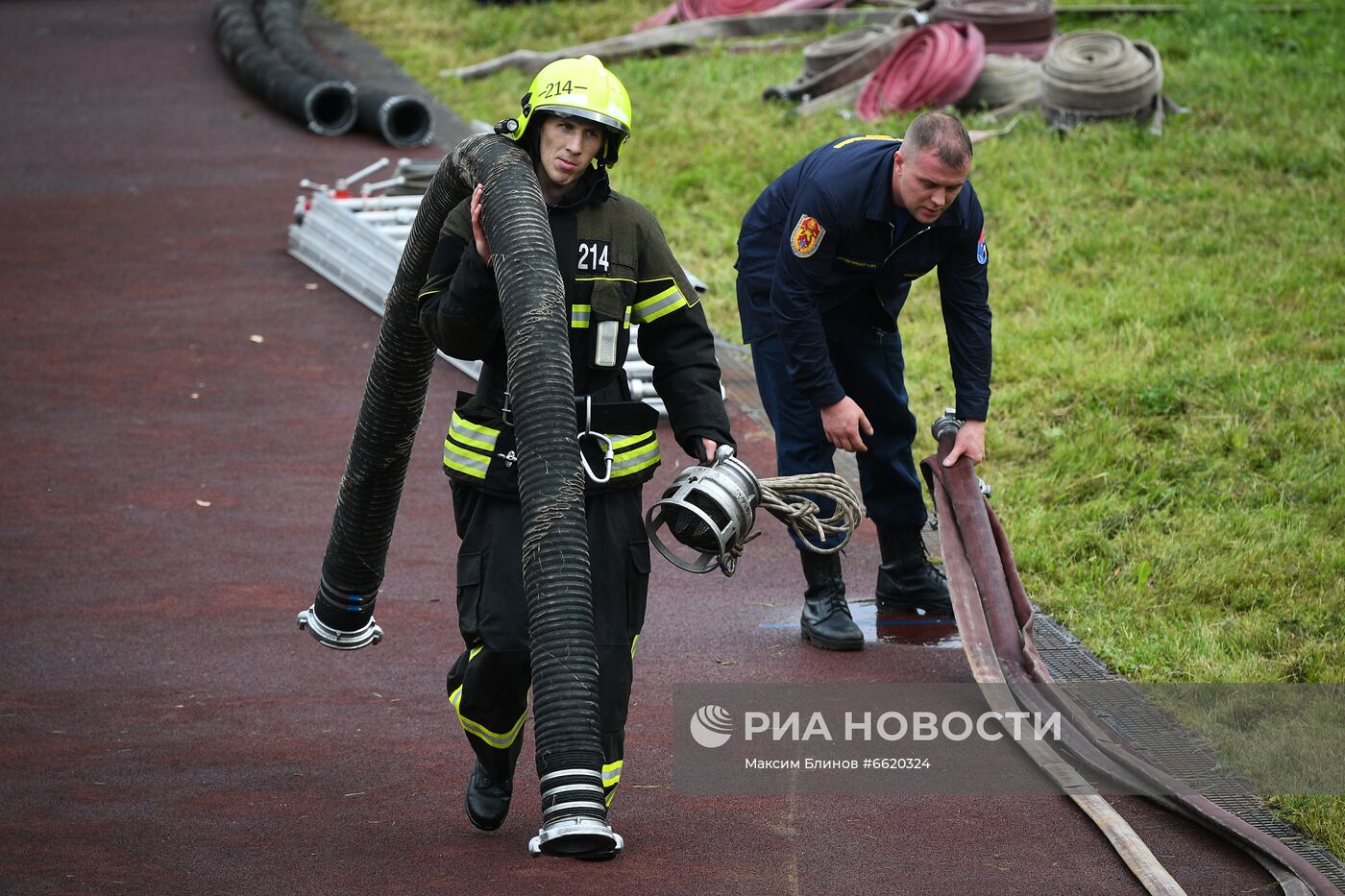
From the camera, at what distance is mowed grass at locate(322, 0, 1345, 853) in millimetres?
6152

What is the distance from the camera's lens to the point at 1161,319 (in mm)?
8945

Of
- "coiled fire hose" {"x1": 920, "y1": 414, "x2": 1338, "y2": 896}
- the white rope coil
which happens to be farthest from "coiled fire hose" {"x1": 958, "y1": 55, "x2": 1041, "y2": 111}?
the white rope coil

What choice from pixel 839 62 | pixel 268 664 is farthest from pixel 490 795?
pixel 839 62

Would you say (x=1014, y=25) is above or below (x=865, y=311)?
below

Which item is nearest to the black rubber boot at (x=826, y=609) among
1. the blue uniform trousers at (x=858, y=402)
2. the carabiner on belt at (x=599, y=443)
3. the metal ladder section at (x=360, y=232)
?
the blue uniform trousers at (x=858, y=402)

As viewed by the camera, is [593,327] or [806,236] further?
[806,236]

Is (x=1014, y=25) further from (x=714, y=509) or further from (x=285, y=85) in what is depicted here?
(x=714, y=509)

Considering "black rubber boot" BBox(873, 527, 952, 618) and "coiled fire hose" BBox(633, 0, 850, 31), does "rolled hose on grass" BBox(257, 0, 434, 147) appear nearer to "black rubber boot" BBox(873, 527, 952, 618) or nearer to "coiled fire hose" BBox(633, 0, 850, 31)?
"coiled fire hose" BBox(633, 0, 850, 31)

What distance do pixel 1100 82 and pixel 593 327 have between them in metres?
9.24

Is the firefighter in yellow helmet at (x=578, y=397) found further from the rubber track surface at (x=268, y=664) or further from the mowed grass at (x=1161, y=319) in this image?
the mowed grass at (x=1161, y=319)

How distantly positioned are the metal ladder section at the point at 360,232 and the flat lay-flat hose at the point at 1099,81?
409 centimetres

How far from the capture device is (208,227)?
1213cm

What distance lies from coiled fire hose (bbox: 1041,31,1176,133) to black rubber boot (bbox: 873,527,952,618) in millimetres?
7236

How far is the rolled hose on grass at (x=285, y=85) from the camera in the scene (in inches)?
585
